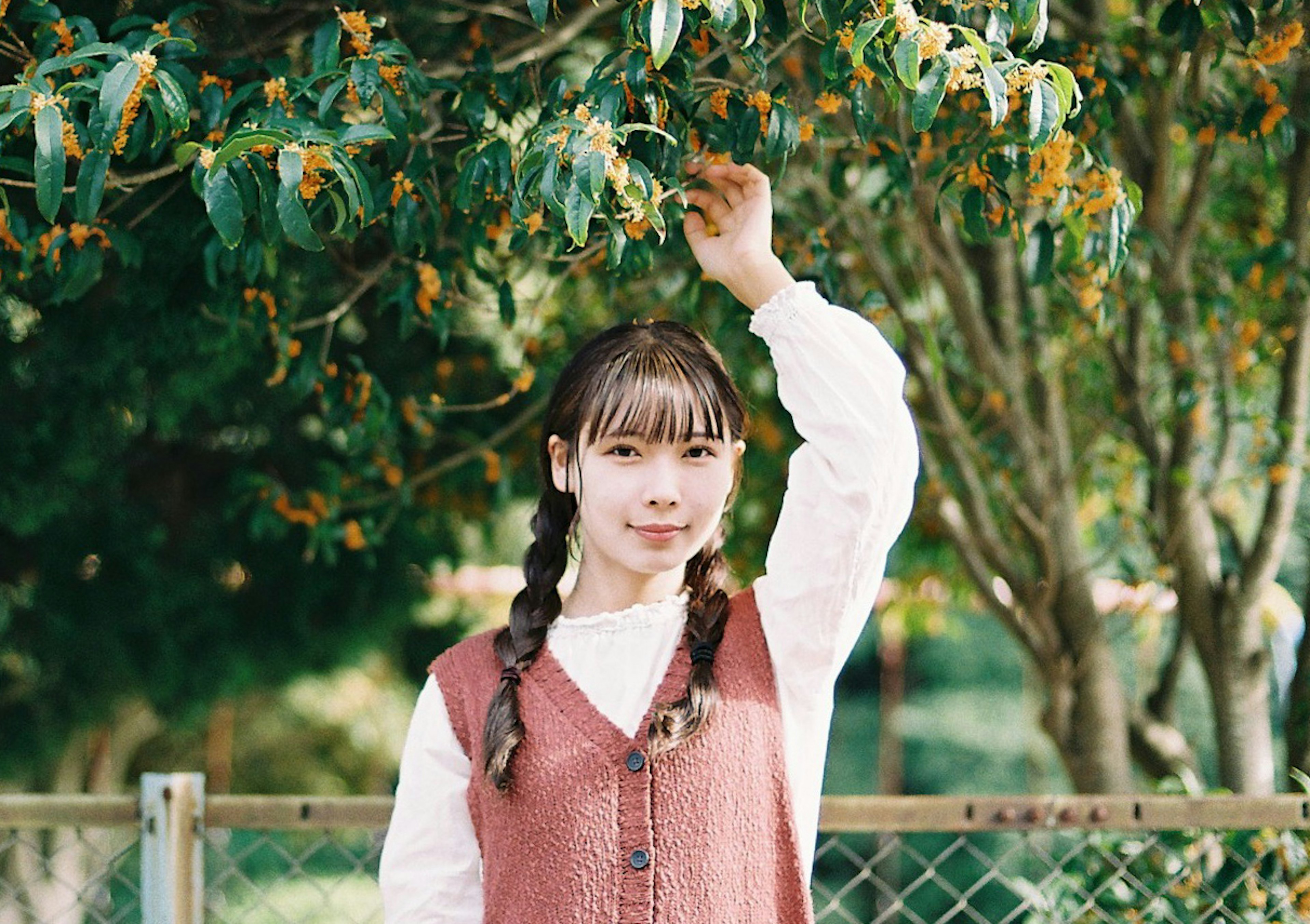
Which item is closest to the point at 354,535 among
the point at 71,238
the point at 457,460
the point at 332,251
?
the point at 457,460

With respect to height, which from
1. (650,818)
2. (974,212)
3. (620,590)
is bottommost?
(650,818)

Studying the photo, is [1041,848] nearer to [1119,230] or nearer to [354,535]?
[1119,230]

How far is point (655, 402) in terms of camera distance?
1.50 m

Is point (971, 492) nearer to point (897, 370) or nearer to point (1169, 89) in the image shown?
point (1169, 89)

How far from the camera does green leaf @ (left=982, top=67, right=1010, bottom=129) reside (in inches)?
53.1

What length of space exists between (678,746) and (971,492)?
174cm

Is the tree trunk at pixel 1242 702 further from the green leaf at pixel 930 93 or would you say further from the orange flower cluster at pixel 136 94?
the orange flower cluster at pixel 136 94

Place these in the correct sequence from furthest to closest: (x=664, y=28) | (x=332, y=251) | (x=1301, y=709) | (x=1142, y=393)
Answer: (x=1142, y=393)
(x=1301, y=709)
(x=332, y=251)
(x=664, y=28)

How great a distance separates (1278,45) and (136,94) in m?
1.48

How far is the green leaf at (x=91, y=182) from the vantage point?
1.44 metres

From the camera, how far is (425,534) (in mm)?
3648

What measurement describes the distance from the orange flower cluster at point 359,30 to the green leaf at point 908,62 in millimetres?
634

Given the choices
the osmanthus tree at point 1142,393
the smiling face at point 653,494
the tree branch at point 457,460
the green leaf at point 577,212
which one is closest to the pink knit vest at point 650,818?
the smiling face at point 653,494

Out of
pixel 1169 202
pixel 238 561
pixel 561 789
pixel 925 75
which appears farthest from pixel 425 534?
pixel 925 75
